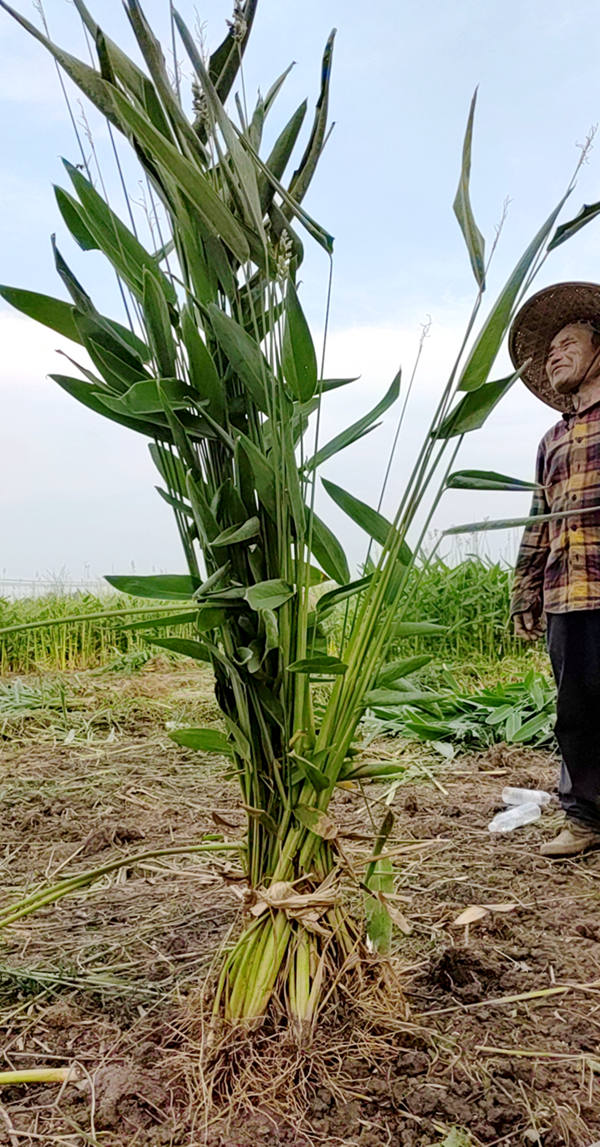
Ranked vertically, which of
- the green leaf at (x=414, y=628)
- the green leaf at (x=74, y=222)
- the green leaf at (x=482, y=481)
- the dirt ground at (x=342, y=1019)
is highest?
the green leaf at (x=74, y=222)

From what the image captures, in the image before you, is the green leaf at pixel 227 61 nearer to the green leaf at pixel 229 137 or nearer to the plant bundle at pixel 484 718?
the green leaf at pixel 229 137

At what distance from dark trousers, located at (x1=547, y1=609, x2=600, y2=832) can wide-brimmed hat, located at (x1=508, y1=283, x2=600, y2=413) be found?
0.65 meters

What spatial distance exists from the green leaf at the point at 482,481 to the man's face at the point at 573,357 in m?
1.38

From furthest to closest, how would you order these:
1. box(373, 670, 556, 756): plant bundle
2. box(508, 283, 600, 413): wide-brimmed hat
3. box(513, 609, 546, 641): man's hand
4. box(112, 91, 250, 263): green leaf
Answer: box(373, 670, 556, 756): plant bundle < box(513, 609, 546, 641): man's hand < box(508, 283, 600, 413): wide-brimmed hat < box(112, 91, 250, 263): green leaf

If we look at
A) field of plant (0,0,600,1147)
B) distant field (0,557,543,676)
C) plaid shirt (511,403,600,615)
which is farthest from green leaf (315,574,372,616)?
distant field (0,557,543,676)

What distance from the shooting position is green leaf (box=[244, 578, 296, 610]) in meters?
0.97

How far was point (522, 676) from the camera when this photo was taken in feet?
14.7

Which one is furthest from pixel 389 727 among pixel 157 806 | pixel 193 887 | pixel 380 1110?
pixel 380 1110

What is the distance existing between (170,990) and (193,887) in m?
0.49

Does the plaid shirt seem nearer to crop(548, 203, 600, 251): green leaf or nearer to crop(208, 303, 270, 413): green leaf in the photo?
crop(548, 203, 600, 251): green leaf

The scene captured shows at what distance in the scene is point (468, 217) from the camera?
1.01 m

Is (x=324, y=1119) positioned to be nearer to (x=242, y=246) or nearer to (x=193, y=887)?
(x=193, y=887)

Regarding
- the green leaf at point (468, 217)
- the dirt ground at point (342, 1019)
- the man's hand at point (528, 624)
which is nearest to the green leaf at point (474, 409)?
the green leaf at point (468, 217)

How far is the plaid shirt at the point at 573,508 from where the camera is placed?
2242mm
